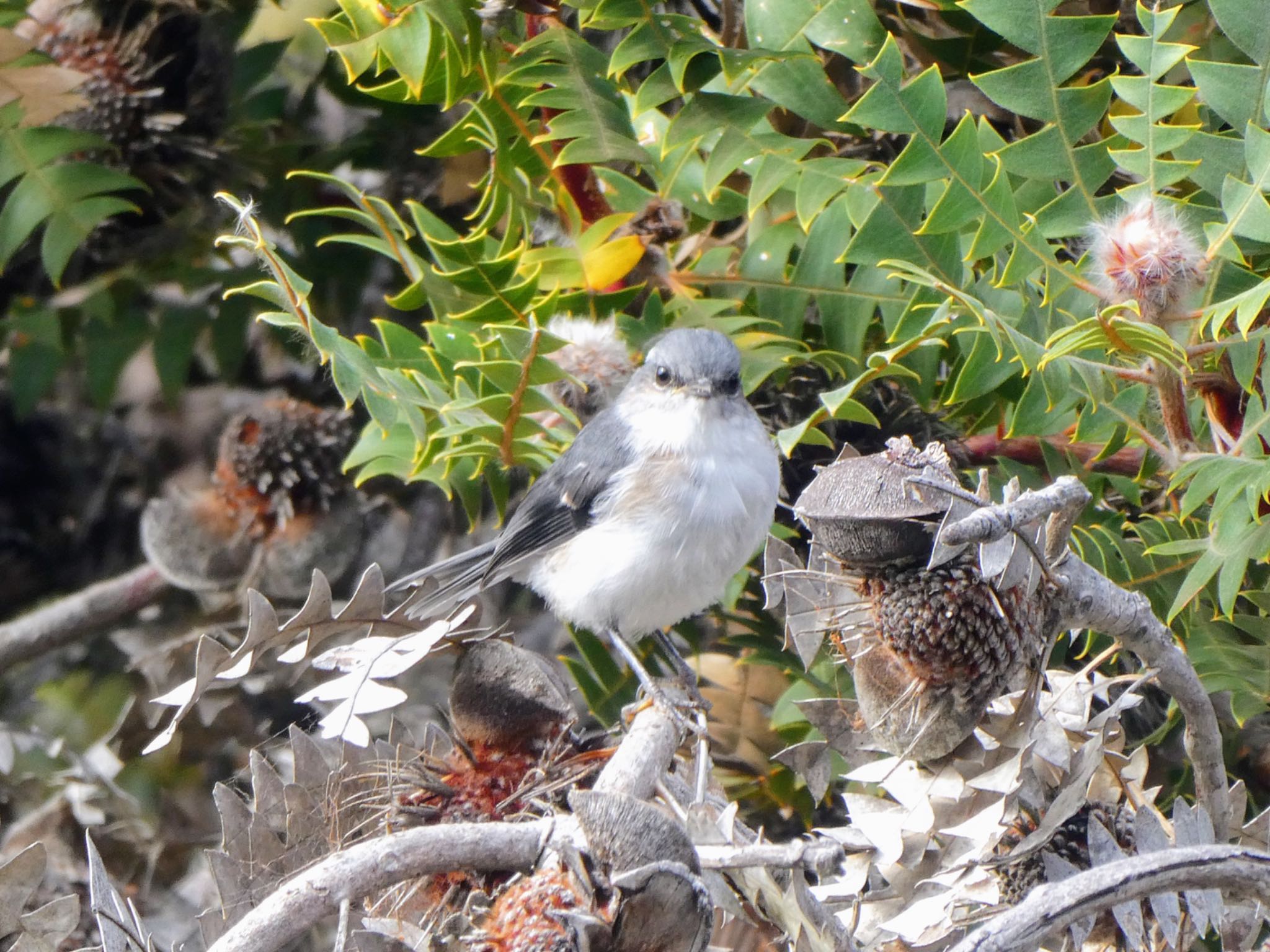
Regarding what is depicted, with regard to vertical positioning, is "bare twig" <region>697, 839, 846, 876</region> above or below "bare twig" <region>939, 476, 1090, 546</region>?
below

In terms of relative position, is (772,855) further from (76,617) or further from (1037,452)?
(76,617)

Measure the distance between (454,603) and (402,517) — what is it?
4.00 feet

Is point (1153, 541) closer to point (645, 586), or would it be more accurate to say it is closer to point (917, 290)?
point (917, 290)

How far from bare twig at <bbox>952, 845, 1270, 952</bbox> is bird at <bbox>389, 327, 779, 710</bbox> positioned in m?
1.12

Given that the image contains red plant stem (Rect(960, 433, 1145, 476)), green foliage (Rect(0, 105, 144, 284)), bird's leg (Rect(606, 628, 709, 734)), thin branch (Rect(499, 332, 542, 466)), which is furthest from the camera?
green foliage (Rect(0, 105, 144, 284))

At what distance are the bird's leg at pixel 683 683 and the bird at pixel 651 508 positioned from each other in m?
0.01

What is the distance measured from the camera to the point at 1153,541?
2082 millimetres

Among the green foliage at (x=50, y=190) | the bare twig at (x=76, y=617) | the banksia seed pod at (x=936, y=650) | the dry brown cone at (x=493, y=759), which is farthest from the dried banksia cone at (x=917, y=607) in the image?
the bare twig at (x=76, y=617)

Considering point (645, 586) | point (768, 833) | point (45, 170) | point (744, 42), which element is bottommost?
point (768, 833)

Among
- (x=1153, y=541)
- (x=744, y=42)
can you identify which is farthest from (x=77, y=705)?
(x=1153, y=541)

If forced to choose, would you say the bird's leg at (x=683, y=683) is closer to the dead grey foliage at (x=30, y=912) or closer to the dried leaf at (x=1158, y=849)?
the dried leaf at (x=1158, y=849)

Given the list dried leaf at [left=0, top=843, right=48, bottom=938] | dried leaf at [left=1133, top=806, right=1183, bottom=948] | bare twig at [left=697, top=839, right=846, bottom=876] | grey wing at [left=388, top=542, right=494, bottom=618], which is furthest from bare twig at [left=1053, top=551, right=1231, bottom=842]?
dried leaf at [left=0, top=843, right=48, bottom=938]

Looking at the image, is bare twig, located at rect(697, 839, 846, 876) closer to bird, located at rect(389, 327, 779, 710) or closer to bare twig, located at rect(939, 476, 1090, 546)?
bare twig, located at rect(939, 476, 1090, 546)

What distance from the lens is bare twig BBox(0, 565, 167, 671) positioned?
11.0 feet
